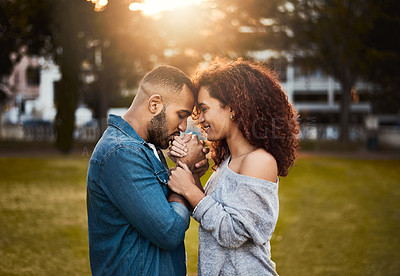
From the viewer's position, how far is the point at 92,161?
7.72 ft

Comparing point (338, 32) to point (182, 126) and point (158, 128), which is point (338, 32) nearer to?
point (182, 126)

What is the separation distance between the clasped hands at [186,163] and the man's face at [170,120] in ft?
0.23

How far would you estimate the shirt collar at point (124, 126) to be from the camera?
246 cm

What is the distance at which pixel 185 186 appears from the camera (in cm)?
247

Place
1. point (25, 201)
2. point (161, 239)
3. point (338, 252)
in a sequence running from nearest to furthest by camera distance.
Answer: point (161, 239) < point (338, 252) < point (25, 201)

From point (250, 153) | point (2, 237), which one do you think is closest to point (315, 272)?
point (250, 153)

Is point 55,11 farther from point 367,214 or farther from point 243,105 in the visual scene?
point 243,105

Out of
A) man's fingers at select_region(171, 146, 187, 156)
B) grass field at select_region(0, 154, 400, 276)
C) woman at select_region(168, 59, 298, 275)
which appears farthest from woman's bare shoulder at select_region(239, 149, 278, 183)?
grass field at select_region(0, 154, 400, 276)

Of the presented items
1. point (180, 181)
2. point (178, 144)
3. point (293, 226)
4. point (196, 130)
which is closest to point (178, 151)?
point (178, 144)

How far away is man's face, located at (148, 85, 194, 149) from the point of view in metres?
2.57

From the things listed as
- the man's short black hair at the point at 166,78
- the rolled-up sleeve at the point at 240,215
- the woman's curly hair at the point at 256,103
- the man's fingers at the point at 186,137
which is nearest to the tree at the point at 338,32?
the woman's curly hair at the point at 256,103

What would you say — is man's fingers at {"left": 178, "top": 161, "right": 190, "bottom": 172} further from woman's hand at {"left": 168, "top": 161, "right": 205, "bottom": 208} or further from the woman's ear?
the woman's ear

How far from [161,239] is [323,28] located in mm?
28066

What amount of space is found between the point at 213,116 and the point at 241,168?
0.35 metres
